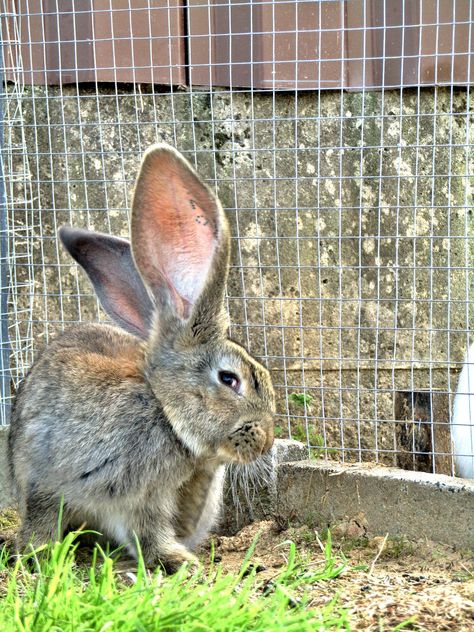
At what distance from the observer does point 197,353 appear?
3453 millimetres

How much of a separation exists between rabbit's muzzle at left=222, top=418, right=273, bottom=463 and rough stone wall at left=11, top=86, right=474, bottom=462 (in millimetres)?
2205

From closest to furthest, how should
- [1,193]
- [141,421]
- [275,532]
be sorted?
1. [141,421]
2. [275,532]
3. [1,193]

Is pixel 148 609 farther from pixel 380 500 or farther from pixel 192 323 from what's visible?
pixel 380 500

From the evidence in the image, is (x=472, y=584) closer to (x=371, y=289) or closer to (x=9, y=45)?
(x=371, y=289)

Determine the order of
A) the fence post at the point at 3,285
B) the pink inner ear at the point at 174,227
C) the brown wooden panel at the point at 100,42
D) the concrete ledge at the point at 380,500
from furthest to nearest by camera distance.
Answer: the brown wooden panel at the point at 100,42 < the fence post at the point at 3,285 < the concrete ledge at the point at 380,500 < the pink inner ear at the point at 174,227

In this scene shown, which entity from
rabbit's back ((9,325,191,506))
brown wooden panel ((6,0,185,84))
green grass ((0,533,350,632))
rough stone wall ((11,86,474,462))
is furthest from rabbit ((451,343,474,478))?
green grass ((0,533,350,632))

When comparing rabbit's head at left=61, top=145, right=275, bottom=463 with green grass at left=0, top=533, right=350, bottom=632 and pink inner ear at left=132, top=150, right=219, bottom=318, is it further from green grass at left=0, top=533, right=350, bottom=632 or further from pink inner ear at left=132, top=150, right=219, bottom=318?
green grass at left=0, top=533, right=350, bottom=632

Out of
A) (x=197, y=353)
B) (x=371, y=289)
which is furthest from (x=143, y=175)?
(x=371, y=289)

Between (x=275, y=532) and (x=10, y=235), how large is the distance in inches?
92.0

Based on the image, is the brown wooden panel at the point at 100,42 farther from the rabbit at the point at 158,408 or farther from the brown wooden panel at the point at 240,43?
the rabbit at the point at 158,408

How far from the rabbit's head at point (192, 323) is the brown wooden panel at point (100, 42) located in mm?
2157

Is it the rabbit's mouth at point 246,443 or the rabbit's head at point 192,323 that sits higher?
the rabbit's head at point 192,323

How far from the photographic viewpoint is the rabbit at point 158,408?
3340 millimetres

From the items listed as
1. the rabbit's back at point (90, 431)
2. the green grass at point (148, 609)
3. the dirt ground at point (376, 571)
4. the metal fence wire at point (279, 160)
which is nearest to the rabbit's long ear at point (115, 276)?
the rabbit's back at point (90, 431)
